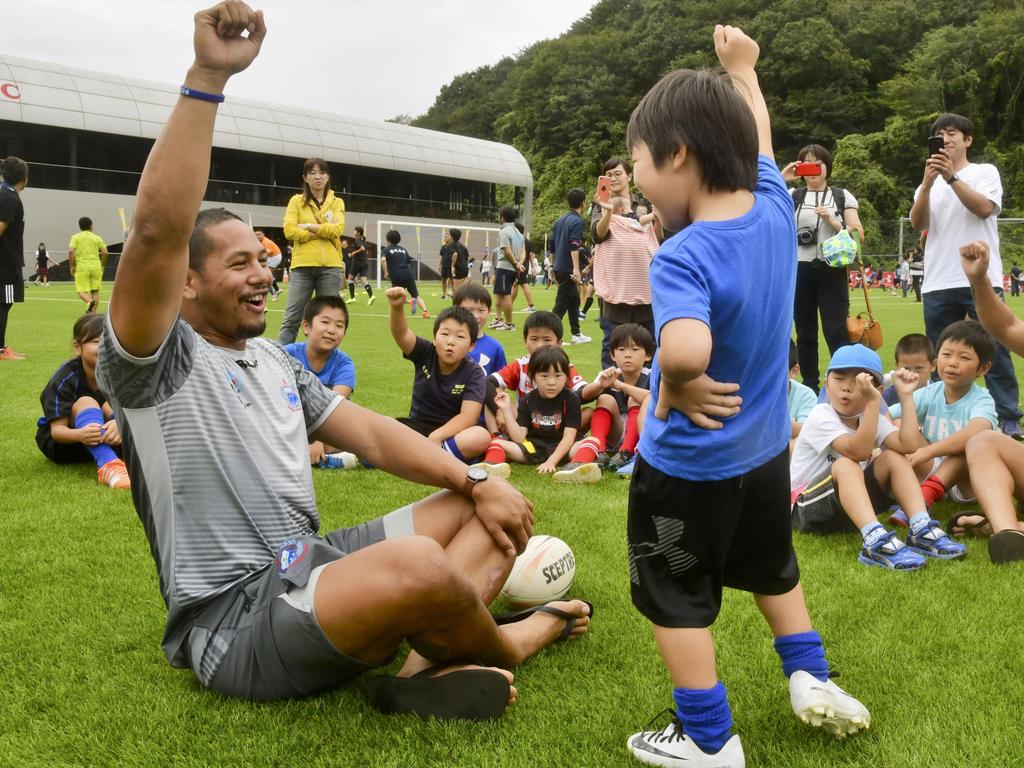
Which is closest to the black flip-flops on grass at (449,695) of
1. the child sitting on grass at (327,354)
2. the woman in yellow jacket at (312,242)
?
the child sitting on grass at (327,354)

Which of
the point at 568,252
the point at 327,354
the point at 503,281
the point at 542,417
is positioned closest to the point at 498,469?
the point at 542,417

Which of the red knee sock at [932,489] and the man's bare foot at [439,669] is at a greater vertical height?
the red knee sock at [932,489]

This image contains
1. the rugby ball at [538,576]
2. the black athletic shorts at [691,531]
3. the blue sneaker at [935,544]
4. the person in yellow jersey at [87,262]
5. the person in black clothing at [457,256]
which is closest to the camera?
the black athletic shorts at [691,531]

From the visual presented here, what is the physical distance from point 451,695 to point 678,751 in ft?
2.27

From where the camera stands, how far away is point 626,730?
250 cm

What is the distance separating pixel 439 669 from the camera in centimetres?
259

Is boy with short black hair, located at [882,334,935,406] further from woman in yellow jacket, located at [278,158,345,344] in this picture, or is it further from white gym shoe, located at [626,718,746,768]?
woman in yellow jacket, located at [278,158,345,344]

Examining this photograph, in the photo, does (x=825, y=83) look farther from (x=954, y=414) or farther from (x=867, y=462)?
(x=867, y=462)

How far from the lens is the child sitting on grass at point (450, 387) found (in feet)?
19.6

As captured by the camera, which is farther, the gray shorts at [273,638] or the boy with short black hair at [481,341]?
the boy with short black hair at [481,341]

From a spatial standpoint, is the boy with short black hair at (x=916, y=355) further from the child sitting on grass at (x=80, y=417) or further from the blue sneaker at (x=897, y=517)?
the child sitting on grass at (x=80, y=417)

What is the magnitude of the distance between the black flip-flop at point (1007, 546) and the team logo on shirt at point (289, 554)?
3219 millimetres

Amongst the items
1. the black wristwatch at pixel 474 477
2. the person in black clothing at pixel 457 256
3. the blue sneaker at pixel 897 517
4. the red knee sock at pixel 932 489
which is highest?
the person in black clothing at pixel 457 256

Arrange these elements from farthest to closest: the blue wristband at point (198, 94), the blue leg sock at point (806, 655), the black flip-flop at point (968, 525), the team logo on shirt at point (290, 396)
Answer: the black flip-flop at point (968, 525) → the team logo on shirt at point (290, 396) → the blue leg sock at point (806, 655) → the blue wristband at point (198, 94)
